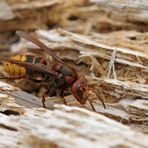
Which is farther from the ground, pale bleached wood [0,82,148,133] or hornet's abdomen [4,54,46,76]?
hornet's abdomen [4,54,46,76]

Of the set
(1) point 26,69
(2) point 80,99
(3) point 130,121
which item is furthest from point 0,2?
(3) point 130,121

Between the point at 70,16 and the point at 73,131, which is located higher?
the point at 70,16

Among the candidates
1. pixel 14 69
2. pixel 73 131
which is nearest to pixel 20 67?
pixel 14 69

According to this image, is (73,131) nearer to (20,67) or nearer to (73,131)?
(73,131)

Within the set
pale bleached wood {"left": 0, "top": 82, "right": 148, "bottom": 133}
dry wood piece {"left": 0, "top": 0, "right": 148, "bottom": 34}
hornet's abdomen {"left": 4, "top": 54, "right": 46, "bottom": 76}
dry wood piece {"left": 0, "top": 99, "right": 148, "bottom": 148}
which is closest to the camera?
dry wood piece {"left": 0, "top": 99, "right": 148, "bottom": 148}

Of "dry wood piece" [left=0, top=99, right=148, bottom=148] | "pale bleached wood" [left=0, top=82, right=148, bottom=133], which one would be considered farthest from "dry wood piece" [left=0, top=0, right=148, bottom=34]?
"dry wood piece" [left=0, top=99, right=148, bottom=148]

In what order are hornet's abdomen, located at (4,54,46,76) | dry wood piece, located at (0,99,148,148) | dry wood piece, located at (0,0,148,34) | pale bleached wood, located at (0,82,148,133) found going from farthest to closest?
1. dry wood piece, located at (0,0,148,34)
2. hornet's abdomen, located at (4,54,46,76)
3. pale bleached wood, located at (0,82,148,133)
4. dry wood piece, located at (0,99,148,148)

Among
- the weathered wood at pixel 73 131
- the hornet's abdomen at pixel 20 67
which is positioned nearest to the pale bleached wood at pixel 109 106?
the hornet's abdomen at pixel 20 67

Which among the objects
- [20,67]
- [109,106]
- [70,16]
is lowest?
[109,106]

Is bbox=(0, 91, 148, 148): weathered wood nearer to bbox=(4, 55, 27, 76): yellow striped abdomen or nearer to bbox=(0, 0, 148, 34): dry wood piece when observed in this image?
bbox=(4, 55, 27, 76): yellow striped abdomen

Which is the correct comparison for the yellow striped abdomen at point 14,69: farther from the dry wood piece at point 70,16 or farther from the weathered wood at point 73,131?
the weathered wood at point 73,131
